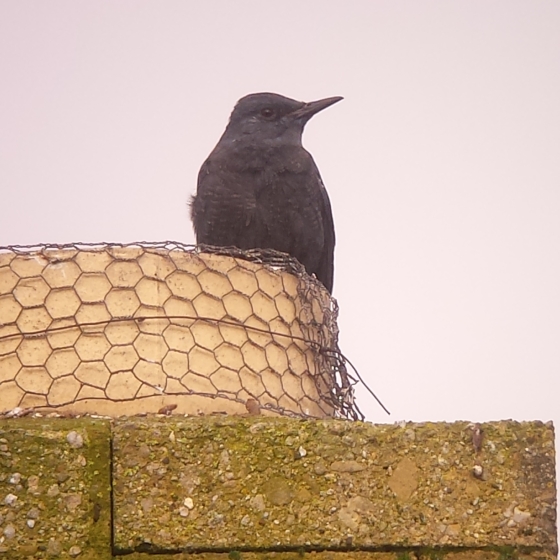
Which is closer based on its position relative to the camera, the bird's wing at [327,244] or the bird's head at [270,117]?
the bird's wing at [327,244]

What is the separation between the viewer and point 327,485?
2.76 m

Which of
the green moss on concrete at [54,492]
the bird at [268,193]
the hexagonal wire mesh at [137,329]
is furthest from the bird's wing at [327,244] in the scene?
the green moss on concrete at [54,492]

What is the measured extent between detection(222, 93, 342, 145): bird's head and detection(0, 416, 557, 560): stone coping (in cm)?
353

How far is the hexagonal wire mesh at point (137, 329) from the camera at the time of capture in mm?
3203

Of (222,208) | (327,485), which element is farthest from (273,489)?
(222,208)

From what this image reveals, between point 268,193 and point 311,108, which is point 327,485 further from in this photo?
point 311,108

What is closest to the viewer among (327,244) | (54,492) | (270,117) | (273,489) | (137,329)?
(54,492)

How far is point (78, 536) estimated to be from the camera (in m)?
2.59

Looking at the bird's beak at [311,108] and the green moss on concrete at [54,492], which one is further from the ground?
the bird's beak at [311,108]

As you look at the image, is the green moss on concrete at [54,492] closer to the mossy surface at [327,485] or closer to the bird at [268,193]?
the mossy surface at [327,485]

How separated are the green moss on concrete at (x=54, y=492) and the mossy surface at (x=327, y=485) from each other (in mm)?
54

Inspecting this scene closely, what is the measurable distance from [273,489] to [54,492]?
21.0 inches

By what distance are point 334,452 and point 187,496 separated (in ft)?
1.29

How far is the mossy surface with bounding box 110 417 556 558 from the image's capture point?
267cm
